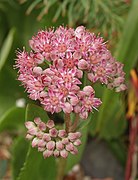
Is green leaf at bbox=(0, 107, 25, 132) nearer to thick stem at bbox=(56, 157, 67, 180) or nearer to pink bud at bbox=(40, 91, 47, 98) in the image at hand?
thick stem at bbox=(56, 157, 67, 180)

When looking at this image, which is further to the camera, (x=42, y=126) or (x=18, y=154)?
(x=18, y=154)

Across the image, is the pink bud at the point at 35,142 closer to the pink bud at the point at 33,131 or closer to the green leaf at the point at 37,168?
the pink bud at the point at 33,131

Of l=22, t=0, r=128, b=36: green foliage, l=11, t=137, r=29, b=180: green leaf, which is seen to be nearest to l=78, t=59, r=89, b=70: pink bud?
l=11, t=137, r=29, b=180: green leaf

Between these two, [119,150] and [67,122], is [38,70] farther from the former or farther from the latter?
[119,150]

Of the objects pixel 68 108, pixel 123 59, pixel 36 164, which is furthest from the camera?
pixel 123 59

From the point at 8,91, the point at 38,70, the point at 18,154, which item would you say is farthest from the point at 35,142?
the point at 8,91
